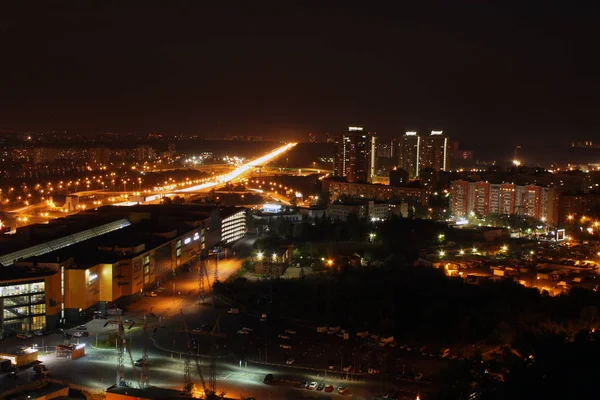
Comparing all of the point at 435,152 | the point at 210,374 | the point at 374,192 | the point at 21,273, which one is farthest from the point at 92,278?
the point at 435,152

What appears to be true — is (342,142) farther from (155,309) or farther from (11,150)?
(155,309)

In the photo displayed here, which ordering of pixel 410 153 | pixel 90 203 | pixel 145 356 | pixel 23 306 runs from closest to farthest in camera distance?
pixel 145 356 → pixel 23 306 → pixel 90 203 → pixel 410 153

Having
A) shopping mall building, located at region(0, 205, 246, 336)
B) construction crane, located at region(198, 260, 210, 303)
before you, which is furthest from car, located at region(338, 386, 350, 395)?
shopping mall building, located at region(0, 205, 246, 336)

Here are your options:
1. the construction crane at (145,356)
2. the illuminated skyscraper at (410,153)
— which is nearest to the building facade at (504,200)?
the illuminated skyscraper at (410,153)

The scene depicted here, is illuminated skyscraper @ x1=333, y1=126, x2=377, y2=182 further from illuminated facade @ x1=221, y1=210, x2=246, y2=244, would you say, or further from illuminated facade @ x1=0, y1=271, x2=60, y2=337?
illuminated facade @ x1=0, y1=271, x2=60, y2=337

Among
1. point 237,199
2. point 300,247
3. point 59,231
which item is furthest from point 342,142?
point 59,231

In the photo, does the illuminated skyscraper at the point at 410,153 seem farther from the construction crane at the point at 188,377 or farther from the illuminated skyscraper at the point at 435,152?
the construction crane at the point at 188,377

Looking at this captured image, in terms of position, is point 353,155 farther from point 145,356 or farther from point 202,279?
point 145,356

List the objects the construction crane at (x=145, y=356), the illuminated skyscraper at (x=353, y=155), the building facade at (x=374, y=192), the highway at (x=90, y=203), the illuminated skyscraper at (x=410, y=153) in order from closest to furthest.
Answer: the construction crane at (x=145, y=356)
the highway at (x=90, y=203)
the building facade at (x=374, y=192)
the illuminated skyscraper at (x=353, y=155)
the illuminated skyscraper at (x=410, y=153)
